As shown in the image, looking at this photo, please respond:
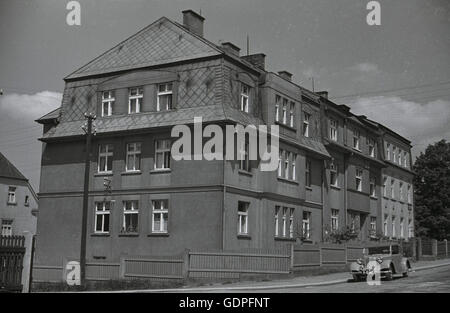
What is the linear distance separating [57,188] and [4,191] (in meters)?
18.7

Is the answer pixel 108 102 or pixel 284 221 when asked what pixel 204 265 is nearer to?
pixel 284 221

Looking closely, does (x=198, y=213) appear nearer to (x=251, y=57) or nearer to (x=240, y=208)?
(x=240, y=208)

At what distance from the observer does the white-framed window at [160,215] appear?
86.4 feet

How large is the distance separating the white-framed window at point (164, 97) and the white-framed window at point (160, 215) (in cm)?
452

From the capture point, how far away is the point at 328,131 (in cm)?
3412

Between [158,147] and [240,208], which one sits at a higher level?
[158,147]

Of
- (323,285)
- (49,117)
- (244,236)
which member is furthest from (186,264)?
(49,117)

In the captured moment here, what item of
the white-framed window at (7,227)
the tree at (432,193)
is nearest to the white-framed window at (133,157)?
the tree at (432,193)

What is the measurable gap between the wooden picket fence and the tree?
24.2 m

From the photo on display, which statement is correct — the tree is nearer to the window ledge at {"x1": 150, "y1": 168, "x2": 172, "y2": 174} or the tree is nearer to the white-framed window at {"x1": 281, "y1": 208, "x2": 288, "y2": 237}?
the white-framed window at {"x1": 281, "y1": 208, "x2": 288, "y2": 237}

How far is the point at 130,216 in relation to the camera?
2750 centimetres

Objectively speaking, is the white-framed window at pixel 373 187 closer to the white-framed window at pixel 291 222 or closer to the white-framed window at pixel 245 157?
the white-framed window at pixel 291 222
